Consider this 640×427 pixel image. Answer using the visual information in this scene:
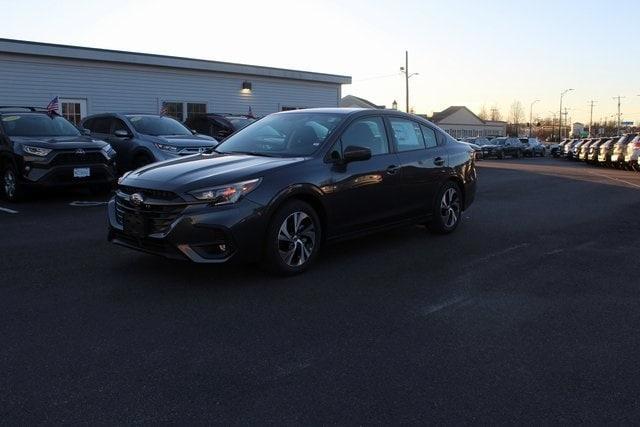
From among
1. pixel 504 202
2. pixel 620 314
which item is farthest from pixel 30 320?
pixel 504 202

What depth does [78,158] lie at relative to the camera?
34.8ft

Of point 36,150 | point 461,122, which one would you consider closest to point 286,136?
point 36,150

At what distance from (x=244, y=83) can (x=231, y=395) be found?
74.4ft

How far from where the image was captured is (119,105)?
826 inches

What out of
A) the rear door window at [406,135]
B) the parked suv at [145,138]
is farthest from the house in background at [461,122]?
the rear door window at [406,135]

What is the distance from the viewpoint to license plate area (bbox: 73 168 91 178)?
34.5 ft

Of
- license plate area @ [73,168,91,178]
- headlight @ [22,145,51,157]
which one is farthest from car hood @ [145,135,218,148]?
headlight @ [22,145,51,157]

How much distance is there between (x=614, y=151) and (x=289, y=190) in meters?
25.2

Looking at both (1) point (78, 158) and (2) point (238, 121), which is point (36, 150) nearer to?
(1) point (78, 158)

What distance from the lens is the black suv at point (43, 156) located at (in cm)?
1027

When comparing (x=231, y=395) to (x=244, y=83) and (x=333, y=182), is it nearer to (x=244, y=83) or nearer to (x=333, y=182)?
(x=333, y=182)

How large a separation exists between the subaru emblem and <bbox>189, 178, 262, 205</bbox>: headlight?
0.55 meters

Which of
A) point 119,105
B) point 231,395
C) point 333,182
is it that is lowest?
point 231,395

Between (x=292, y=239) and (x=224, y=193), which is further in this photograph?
(x=292, y=239)
